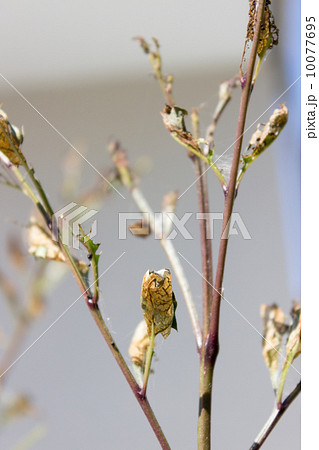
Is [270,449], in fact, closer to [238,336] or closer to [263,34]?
[238,336]

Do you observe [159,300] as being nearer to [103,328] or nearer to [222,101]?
[103,328]

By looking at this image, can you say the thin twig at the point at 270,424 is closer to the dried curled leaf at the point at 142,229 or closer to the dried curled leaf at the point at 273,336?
the dried curled leaf at the point at 273,336

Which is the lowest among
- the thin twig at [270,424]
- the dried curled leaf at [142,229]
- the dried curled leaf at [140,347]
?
the thin twig at [270,424]

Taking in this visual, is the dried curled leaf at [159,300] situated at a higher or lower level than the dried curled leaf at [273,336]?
higher

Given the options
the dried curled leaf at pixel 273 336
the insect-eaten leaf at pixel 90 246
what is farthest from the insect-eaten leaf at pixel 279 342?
the insect-eaten leaf at pixel 90 246

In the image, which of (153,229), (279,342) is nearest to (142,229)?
(153,229)
